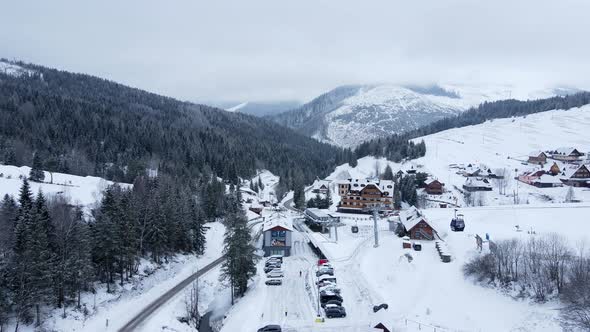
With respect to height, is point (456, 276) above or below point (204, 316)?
above

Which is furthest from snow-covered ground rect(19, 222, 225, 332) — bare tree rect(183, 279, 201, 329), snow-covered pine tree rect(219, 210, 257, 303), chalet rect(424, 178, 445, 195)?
chalet rect(424, 178, 445, 195)

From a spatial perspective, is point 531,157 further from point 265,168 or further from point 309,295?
point 309,295

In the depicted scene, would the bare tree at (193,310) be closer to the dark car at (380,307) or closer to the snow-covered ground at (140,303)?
the snow-covered ground at (140,303)

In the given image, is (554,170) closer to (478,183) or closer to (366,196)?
(478,183)

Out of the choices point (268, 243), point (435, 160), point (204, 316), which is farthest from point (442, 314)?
point (435, 160)

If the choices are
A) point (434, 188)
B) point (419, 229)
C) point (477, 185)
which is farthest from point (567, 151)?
point (419, 229)

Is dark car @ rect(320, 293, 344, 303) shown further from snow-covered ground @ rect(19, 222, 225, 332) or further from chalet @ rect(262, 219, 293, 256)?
chalet @ rect(262, 219, 293, 256)

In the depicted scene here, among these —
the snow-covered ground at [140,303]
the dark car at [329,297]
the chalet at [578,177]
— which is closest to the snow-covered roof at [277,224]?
the snow-covered ground at [140,303]
